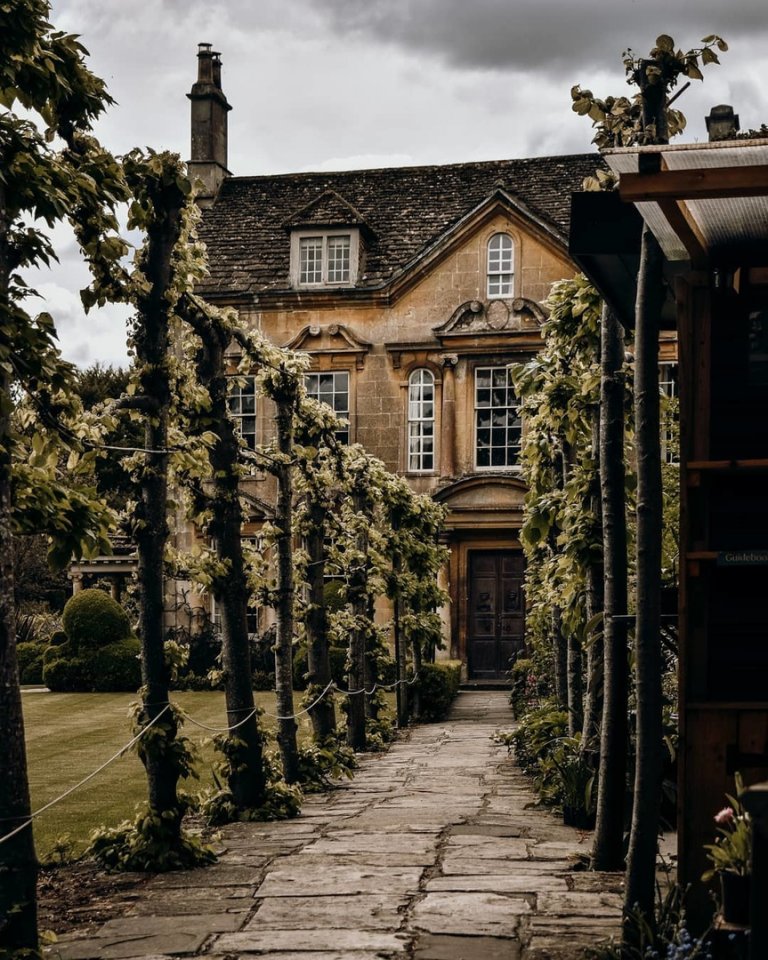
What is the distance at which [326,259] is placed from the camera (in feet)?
98.2

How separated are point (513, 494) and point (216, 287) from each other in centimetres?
814

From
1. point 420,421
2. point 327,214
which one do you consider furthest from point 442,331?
point 327,214

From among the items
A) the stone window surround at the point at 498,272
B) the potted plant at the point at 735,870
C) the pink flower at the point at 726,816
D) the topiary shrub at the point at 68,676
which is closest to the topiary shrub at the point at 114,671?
the topiary shrub at the point at 68,676

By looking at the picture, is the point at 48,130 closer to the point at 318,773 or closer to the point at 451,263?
the point at 318,773

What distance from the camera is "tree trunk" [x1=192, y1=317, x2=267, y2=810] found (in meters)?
11.2

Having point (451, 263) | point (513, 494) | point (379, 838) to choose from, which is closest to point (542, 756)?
point (379, 838)

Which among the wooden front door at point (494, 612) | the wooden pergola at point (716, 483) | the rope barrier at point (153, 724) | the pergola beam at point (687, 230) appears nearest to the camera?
the pergola beam at point (687, 230)

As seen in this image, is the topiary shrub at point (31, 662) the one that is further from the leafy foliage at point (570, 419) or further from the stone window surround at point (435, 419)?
the leafy foliage at point (570, 419)

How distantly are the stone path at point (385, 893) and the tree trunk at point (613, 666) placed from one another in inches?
12.5

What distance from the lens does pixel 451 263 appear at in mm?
29156

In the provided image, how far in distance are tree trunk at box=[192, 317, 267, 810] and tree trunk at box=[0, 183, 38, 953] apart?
15.7ft

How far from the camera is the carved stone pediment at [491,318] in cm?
2856

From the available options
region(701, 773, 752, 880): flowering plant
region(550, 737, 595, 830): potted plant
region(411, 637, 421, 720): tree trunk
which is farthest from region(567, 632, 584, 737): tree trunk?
region(411, 637, 421, 720): tree trunk

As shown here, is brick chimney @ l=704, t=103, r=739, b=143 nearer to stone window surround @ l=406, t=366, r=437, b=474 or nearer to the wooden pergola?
stone window surround @ l=406, t=366, r=437, b=474
